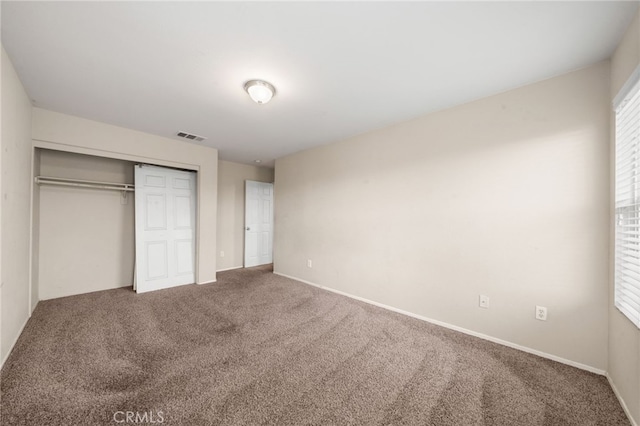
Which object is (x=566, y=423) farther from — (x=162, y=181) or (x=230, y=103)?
(x=162, y=181)

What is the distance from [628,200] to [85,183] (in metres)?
5.60

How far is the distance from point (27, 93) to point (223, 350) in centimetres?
321

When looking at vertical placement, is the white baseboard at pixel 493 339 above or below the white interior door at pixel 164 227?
below

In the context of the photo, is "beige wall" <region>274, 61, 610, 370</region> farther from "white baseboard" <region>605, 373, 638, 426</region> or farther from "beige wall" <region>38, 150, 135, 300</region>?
"beige wall" <region>38, 150, 135, 300</region>

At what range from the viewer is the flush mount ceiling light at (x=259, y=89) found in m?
2.09

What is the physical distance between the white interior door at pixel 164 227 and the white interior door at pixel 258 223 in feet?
4.25

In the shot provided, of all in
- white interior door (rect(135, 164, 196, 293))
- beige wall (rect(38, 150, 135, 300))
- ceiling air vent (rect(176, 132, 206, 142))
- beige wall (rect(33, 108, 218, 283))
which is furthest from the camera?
white interior door (rect(135, 164, 196, 293))

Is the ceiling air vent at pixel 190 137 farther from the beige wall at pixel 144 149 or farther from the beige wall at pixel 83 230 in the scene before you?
the beige wall at pixel 83 230

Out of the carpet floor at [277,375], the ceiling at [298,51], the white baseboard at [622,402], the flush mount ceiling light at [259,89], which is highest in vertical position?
the ceiling at [298,51]

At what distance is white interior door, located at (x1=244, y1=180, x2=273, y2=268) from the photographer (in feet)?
17.4

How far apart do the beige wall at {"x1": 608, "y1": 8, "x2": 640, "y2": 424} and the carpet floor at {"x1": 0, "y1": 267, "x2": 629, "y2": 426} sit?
12 centimetres

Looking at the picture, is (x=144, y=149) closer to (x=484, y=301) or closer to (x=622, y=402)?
(x=484, y=301)

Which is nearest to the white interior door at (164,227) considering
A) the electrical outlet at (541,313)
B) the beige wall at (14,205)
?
the beige wall at (14,205)

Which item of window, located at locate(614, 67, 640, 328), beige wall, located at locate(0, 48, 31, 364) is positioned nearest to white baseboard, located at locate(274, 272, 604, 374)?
window, located at locate(614, 67, 640, 328)
